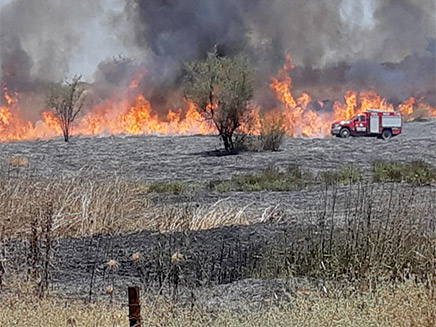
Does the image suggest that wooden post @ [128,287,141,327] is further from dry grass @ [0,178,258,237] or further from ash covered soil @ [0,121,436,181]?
ash covered soil @ [0,121,436,181]

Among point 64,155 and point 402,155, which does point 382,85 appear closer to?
point 402,155

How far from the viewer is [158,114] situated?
3556 cm

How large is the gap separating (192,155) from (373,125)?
924 cm

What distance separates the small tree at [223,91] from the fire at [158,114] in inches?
274

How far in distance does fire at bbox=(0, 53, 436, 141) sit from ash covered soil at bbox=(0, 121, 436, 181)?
6.97m

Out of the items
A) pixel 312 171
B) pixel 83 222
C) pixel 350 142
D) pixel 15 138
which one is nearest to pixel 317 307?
pixel 83 222

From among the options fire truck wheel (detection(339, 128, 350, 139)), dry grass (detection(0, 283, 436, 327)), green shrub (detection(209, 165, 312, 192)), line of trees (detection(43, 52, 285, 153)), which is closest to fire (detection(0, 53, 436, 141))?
fire truck wheel (detection(339, 128, 350, 139))

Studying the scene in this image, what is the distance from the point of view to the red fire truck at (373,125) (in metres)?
29.4

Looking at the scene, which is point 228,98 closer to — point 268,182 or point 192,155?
point 192,155

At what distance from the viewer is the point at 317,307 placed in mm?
4609

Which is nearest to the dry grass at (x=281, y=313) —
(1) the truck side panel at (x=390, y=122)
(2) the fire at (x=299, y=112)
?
(1) the truck side panel at (x=390, y=122)

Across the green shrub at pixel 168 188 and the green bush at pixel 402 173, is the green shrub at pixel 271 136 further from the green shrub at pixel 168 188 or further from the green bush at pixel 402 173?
the green shrub at pixel 168 188

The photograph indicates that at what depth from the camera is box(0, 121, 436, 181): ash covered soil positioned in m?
19.7

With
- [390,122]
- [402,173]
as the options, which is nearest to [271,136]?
[390,122]
